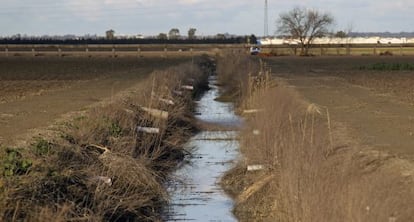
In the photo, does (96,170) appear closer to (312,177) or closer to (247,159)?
(247,159)

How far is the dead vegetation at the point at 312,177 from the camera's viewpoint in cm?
969

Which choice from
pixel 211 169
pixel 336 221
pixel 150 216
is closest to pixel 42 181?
pixel 150 216

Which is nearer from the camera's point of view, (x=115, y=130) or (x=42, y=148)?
(x=42, y=148)

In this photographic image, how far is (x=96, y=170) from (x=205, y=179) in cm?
478

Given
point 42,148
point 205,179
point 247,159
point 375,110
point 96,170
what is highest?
point 42,148

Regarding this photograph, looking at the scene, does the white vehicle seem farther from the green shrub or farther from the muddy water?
the green shrub

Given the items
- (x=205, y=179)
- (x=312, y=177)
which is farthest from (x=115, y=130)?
(x=312, y=177)

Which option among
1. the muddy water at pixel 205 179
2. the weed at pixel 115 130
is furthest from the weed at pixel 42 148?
the weed at pixel 115 130

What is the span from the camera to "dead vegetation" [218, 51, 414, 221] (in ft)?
31.8

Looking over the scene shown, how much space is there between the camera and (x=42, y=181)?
1212 centimetres

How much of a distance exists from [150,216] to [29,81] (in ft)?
118

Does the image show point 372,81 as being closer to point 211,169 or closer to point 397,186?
point 211,169

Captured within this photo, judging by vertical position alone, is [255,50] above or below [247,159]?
below

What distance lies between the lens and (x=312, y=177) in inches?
456
